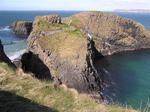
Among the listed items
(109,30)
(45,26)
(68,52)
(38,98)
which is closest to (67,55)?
(68,52)

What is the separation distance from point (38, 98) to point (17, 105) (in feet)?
6.05

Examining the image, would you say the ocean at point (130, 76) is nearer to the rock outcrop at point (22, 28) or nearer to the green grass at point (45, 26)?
the green grass at point (45, 26)

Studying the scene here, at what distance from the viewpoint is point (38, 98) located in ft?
40.0

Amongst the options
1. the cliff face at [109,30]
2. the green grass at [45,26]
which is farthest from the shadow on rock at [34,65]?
the cliff face at [109,30]

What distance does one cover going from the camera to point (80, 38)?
65.8 meters

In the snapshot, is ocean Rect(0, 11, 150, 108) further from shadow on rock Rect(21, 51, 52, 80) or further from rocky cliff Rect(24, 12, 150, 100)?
shadow on rock Rect(21, 51, 52, 80)

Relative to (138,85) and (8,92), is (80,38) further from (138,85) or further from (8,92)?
(8,92)

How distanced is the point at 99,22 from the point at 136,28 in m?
14.8

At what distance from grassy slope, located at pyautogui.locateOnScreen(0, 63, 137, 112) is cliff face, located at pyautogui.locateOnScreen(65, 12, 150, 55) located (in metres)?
93.2

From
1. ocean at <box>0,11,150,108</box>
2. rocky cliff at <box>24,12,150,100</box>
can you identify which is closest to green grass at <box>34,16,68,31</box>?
rocky cliff at <box>24,12,150,100</box>

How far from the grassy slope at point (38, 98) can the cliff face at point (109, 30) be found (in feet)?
306

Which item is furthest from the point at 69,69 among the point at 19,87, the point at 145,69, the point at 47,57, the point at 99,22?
the point at 99,22

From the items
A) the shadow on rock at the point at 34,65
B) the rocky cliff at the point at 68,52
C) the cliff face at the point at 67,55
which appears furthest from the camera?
the rocky cliff at the point at 68,52

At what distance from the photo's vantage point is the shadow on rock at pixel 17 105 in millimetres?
9950
